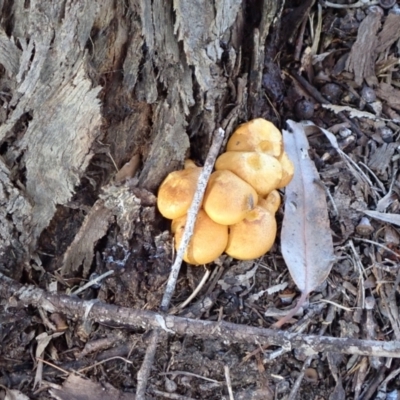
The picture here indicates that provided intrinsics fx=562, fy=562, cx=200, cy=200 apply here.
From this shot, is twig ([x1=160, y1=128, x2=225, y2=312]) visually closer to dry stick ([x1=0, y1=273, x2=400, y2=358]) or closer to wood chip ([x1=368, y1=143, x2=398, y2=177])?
dry stick ([x1=0, y1=273, x2=400, y2=358])

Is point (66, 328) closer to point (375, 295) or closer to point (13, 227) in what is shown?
point (13, 227)

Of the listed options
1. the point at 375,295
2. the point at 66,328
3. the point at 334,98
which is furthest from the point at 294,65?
the point at 66,328

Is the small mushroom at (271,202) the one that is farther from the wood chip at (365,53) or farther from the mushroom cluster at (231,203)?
the wood chip at (365,53)

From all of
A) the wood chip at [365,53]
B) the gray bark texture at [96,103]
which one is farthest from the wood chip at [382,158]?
the gray bark texture at [96,103]

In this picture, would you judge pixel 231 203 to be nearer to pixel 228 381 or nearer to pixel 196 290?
pixel 196 290

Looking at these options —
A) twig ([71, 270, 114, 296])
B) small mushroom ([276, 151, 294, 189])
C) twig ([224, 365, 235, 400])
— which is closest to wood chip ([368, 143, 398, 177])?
small mushroom ([276, 151, 294, 189])

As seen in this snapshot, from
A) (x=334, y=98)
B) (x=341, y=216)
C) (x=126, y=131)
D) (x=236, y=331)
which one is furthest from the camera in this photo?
(x=334, y=98)
